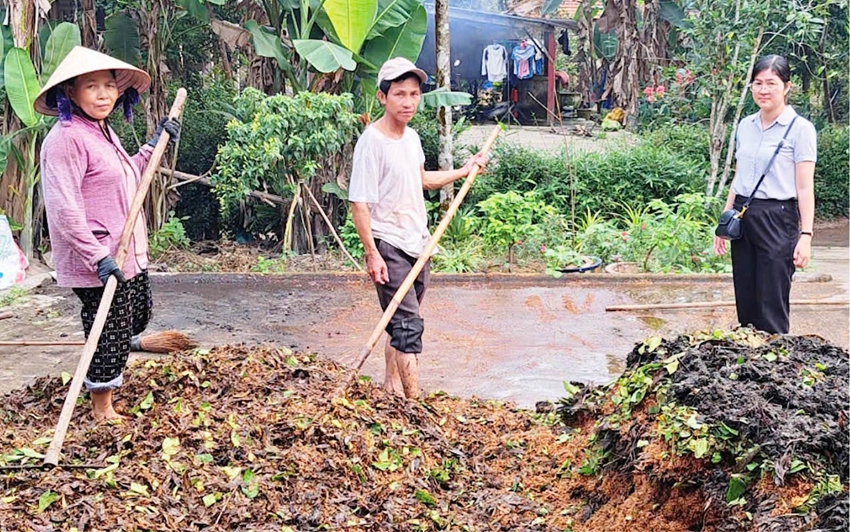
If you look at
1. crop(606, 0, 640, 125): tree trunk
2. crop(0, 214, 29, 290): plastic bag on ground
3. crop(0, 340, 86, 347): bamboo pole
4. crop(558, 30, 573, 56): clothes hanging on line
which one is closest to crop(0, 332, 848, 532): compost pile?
crop(0, 340, 86, 347): bamboo pole

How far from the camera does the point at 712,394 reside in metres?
3.35

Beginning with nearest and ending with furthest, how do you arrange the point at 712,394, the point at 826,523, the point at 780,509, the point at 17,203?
the point at 826,523 < the point at 780,509 < the point at 712,394 < the point at 17,203

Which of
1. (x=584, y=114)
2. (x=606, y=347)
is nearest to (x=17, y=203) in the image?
(x=606, y=347)

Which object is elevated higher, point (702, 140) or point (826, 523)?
point (702, 140)

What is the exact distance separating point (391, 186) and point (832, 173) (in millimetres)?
12568

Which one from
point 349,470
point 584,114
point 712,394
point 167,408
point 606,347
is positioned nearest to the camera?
point 712,394

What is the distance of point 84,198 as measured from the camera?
390 cm

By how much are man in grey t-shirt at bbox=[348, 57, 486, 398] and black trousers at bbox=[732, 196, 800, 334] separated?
184 centimetres

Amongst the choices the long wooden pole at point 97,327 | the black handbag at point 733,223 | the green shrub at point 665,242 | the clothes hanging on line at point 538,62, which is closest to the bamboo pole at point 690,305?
the green shrub at point 665,242

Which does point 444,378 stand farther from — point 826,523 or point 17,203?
point 17,203

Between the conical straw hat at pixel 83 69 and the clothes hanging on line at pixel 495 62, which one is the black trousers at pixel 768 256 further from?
the clothes hanging on line at pixel 495 62

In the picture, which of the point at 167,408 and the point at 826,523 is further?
the point at 167,408

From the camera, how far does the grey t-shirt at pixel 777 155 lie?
4691mm

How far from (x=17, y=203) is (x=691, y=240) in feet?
23.0
